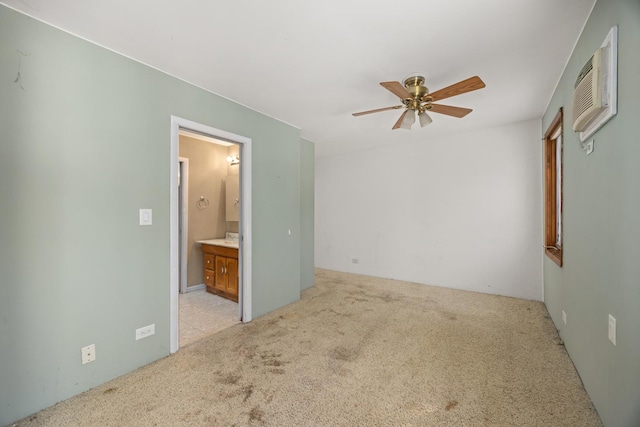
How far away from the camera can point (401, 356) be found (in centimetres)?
234

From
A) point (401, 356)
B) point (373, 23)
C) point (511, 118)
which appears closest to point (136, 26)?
point (373, 23)

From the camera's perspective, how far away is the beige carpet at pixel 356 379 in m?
1.64

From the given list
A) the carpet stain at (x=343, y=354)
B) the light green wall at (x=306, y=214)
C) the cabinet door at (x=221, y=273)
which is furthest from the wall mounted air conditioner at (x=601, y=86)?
the cabinet door at (x=221, y=273)

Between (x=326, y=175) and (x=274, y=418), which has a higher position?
(x=326, y=175)

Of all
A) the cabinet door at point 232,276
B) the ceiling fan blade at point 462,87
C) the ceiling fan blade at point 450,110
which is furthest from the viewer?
the cabinet door at point 232,276

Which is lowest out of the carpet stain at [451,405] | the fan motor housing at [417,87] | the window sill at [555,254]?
the carpet stain at [451,405]

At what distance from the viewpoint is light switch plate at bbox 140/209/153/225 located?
2182 millimetres

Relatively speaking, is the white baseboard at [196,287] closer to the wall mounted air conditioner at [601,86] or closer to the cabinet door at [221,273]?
the cabinet door at [221,273]

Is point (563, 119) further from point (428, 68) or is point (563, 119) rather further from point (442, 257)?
point (442, 257)

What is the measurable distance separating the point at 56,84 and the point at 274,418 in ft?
8.26

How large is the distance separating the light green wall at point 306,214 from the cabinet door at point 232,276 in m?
1.04

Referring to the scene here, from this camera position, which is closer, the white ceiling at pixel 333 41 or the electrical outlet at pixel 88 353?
the white ceiling at pixel 333 41

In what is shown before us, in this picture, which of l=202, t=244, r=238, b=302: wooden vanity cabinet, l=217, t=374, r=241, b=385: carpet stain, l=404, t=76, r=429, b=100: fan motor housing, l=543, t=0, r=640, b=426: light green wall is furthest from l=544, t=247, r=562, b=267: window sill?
l=202, t=244, r=238, b=302: wooden vanity cabinet

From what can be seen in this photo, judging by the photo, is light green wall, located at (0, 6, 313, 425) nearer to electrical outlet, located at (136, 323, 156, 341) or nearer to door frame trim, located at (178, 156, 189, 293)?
electrical outlet, located at (136, 323, 156, 341)
